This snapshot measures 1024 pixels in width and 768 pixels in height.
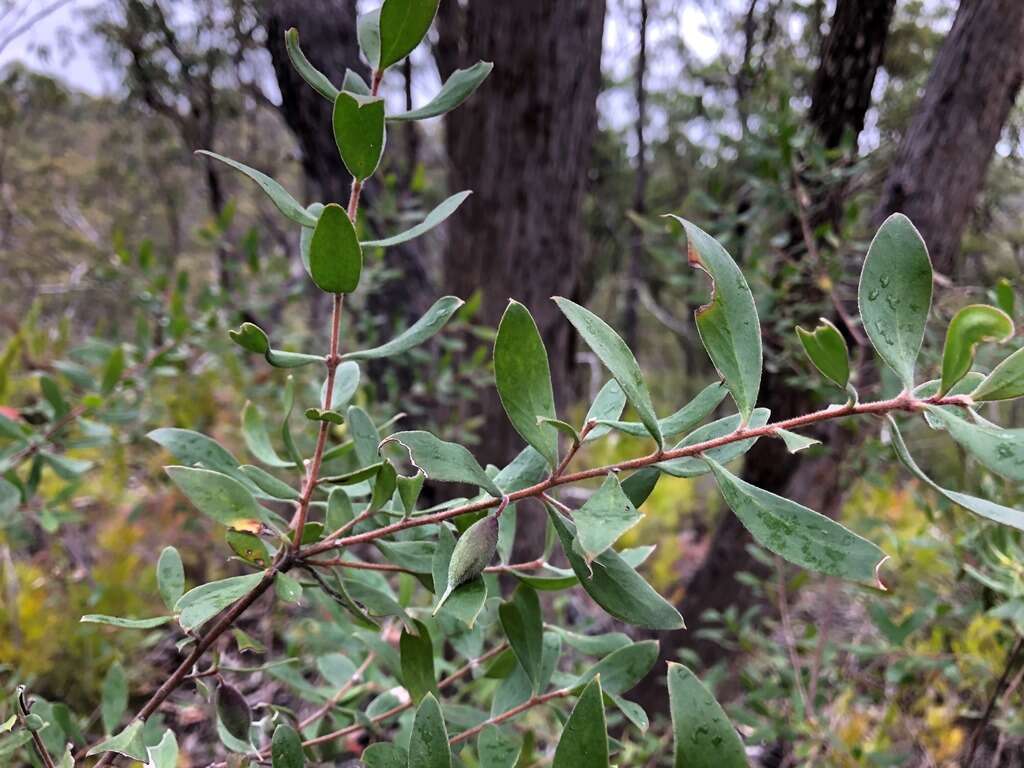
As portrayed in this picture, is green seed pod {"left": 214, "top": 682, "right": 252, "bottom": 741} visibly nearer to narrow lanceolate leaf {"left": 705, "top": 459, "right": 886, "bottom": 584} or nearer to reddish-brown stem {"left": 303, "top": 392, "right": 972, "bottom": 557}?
reddish-brown stem {"left": 303, "top": 392, "right": 972, "bottom": 557}

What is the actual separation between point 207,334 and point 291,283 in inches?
19.7

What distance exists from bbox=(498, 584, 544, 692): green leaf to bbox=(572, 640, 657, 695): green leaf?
0.04 meters

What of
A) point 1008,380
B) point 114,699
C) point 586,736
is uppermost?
point 1008,380

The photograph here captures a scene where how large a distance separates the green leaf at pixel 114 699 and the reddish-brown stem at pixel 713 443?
270 mm

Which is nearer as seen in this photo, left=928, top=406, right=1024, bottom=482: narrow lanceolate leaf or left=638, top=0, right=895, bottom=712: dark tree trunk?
left=928, top=406, right=1024, bottom=482: narrow lanceolate leaf

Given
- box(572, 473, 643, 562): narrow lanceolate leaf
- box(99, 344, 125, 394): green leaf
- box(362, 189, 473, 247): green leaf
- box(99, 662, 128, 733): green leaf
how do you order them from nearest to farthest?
box(572, 473, 643, 562): narrow lanceolate leaf < box(362, 189, 473, 247): green leaf < box(99, 662, 128, 733): green leaf < box(99, 344, 125, 394): green leaf

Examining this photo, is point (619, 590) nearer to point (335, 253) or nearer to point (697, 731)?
point (697, 731)

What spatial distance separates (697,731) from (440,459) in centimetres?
13

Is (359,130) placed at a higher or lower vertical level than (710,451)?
higher

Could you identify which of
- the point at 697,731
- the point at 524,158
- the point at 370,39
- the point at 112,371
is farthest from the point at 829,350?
the point at 524,158

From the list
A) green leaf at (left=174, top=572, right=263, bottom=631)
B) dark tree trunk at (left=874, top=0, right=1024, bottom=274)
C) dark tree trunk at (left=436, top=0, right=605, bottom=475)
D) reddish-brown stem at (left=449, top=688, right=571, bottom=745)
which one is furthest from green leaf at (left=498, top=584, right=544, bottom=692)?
dark tree trunk at (left=874, top=0, right=1024, bottom=274)

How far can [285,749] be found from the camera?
276 mm

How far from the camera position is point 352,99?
257 mm

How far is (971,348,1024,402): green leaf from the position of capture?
219mm
